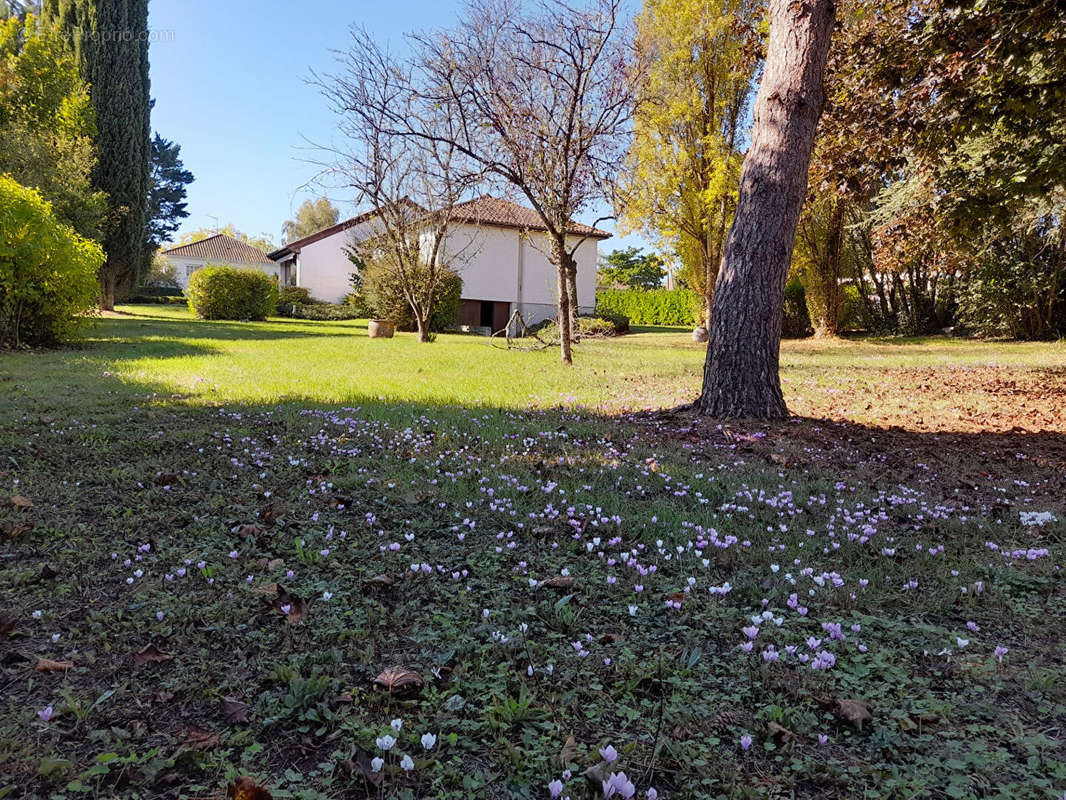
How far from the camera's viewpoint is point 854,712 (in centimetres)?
186

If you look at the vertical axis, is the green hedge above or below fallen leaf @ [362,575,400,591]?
above

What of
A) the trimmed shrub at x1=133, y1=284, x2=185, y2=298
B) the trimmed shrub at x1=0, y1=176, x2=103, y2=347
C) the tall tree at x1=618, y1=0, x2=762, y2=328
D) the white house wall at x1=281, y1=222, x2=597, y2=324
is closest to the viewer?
the trimmed shrub at x1=0, y1=176, x2=103, y2=347

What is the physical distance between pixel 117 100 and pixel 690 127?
79.7ft

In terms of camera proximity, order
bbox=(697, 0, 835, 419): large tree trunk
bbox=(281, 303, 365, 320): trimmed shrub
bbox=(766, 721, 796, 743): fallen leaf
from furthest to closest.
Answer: bbox=(281, 303, 365, 320): trimmed shrub → bbox=(697, 0, 835, 419): large tree trunk → bbox=(766, 721, 796, 743): fallen leaf

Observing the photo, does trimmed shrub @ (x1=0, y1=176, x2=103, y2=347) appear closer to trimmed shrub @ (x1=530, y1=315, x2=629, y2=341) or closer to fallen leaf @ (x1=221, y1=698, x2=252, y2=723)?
trimmed shrub @ (x1=530, y1=315, x2=629, y2=341)

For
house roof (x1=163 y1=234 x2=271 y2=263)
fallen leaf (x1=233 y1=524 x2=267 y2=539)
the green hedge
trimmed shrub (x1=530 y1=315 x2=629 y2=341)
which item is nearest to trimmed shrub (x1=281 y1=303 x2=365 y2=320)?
trimmed shrub (x1=530 y1=315 x2=629 y2=341)

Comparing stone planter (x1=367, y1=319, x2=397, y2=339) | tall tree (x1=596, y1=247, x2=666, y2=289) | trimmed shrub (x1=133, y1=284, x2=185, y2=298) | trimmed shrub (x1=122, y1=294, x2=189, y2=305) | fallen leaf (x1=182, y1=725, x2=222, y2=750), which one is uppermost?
tall tree (x1=596, y1=247, x2=666, y2=289)

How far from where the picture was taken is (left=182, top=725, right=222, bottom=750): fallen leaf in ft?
5.43

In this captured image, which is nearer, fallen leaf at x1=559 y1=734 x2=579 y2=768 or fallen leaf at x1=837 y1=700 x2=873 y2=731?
fallen leaf at x1=559 y1=734 x2=579 y2=768

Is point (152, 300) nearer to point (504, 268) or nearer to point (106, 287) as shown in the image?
point (106, 287)

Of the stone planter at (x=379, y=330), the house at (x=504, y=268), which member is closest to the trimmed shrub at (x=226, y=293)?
the house at (x=504, y=268)

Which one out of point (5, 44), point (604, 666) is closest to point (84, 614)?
point (604, 666)

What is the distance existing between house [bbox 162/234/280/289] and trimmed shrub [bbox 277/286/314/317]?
25951 millimetres

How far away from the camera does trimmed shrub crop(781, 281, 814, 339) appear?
27391 millimetres
